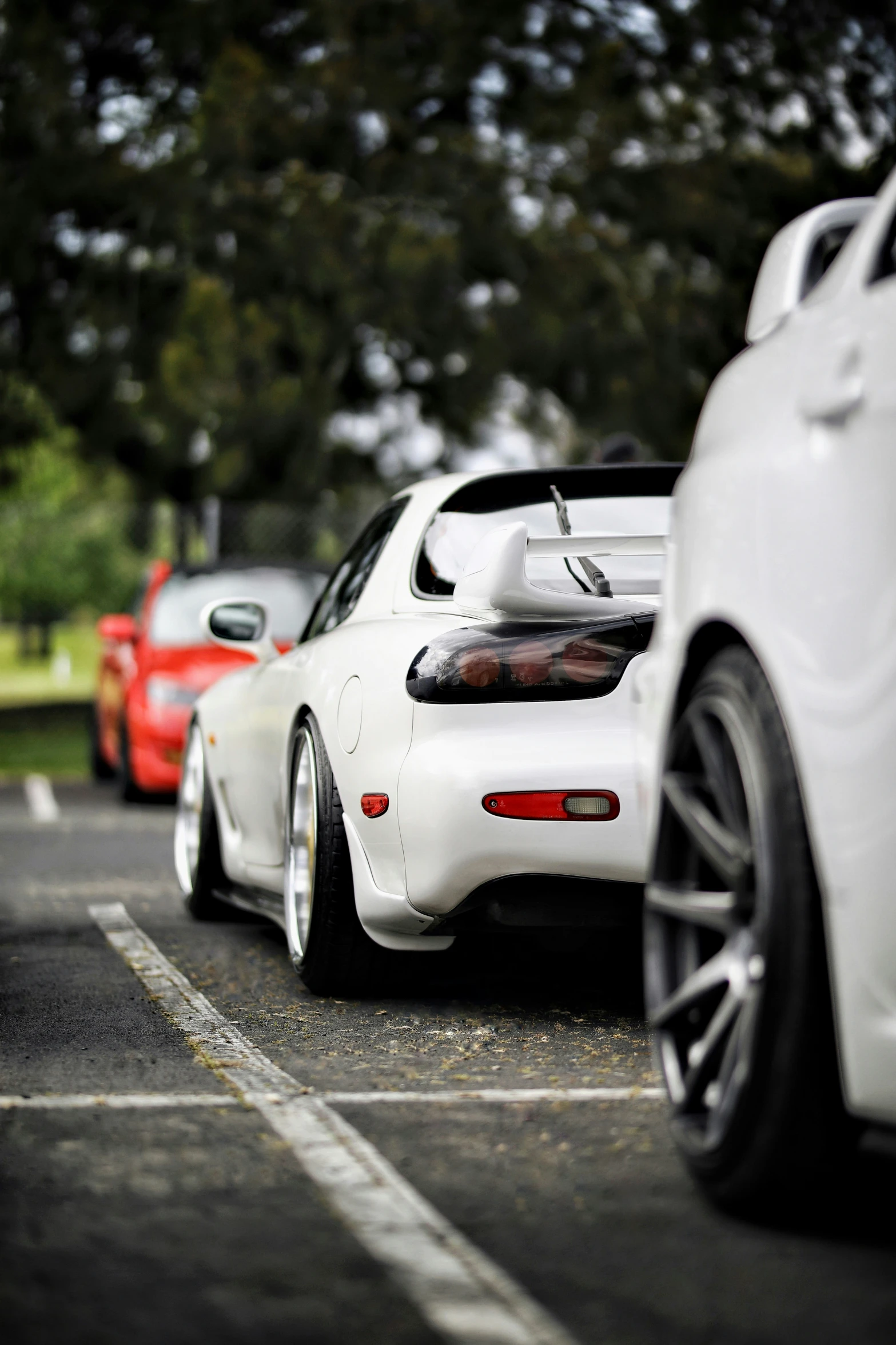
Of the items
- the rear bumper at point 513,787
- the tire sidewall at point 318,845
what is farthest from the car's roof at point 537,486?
the rear bumper at point 513,787

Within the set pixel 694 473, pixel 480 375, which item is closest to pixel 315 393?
pixel 480 375

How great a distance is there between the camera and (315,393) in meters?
20.8

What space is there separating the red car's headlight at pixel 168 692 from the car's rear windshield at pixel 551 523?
713cm

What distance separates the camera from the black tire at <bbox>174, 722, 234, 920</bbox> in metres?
7.24

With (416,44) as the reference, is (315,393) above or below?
below

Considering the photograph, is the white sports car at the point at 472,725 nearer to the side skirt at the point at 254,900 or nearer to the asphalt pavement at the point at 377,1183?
the side skirt at the point at 254,900

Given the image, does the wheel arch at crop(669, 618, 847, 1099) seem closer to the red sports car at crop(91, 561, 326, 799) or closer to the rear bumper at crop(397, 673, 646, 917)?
the rear bumper at crop(397, 673, 646, 917)

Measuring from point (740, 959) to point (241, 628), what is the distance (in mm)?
4021

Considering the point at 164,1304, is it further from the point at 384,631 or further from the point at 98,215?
the point at 98,215

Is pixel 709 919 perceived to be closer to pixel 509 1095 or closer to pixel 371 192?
pixel 509 1095

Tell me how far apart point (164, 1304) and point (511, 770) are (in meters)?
2.19

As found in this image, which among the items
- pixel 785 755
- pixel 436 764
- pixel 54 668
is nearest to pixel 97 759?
pixel 54 668

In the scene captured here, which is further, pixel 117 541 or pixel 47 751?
pixel 117 541

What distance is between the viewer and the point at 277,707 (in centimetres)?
615
